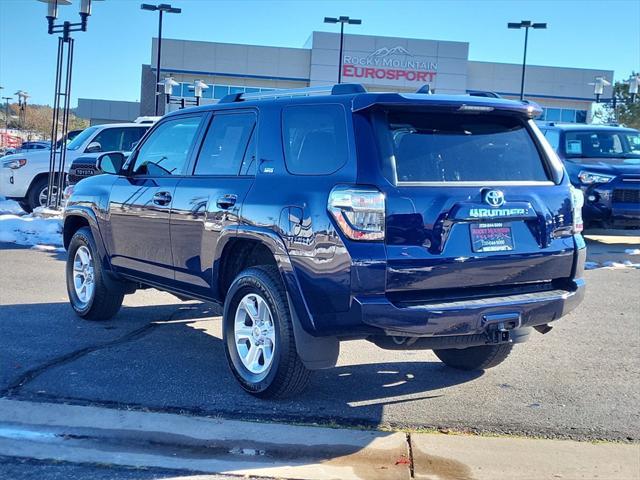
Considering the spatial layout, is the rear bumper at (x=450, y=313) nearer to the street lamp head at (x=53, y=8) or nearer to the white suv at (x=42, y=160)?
the white suv at (x=42, y=160)

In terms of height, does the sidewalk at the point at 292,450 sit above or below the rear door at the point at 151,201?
below

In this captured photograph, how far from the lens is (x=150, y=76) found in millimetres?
47156

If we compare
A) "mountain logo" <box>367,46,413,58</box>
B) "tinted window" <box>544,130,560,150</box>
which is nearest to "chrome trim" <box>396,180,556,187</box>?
"tinted window" <box>544,130,560,150</box>

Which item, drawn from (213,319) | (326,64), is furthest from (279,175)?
(326,64)

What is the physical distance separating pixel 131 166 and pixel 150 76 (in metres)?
42.7

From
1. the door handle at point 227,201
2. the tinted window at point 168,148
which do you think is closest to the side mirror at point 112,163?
the tinted window at point 168,148

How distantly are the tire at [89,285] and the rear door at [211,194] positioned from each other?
55.2 inches

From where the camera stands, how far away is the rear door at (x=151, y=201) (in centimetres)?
588

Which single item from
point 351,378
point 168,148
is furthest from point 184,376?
point 168,148

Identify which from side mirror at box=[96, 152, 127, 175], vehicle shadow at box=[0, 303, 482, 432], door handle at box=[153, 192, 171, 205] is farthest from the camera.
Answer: side mirror at box=[96, 152, 127, 175]

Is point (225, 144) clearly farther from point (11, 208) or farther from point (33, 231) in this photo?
point (11, 208)

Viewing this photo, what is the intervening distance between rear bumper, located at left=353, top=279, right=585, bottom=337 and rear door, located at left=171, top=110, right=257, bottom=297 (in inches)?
51.8

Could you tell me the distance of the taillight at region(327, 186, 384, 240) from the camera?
4.11 meters

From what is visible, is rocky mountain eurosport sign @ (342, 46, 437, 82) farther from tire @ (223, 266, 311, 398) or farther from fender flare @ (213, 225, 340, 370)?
fender flare @ (213, 225, 340, 370)
